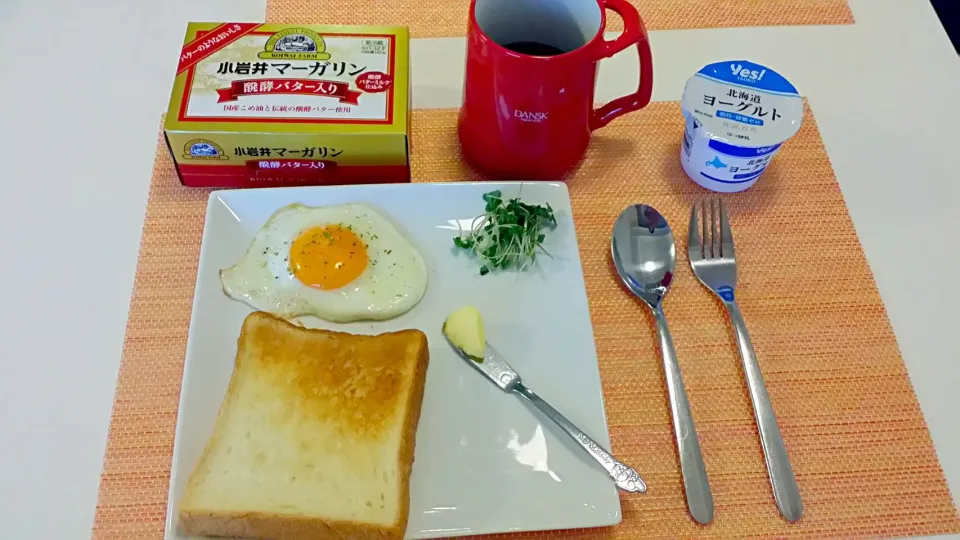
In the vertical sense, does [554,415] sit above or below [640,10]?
below

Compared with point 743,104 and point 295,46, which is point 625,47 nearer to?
point 743,104

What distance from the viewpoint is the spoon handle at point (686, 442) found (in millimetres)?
1114

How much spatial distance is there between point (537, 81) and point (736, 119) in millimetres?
420

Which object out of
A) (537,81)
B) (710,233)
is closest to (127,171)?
(537,81)

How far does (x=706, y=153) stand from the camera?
1417mm

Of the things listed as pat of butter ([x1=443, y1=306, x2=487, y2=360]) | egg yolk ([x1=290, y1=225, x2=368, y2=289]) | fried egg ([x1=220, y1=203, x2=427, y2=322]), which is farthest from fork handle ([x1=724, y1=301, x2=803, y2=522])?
egg yolk ([x1=290, y1=225, x2=368, y2=289])

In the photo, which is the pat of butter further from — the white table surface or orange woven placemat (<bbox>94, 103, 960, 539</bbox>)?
the white table surface

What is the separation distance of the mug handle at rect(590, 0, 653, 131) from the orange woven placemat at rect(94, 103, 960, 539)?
0.13m

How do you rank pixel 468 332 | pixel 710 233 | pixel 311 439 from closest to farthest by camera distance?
pixel 311 439 < pixel 468 332 < pixel 710 233

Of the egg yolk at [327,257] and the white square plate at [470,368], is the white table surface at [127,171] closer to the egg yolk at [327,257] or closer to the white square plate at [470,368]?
the white square plate at [470,368]

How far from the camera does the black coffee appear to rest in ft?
4.41

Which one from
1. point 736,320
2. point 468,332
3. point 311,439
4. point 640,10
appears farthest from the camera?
point 640,10

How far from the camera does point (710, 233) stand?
1398 millimetres

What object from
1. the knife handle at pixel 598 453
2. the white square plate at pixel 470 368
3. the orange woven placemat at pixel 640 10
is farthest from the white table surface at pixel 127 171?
the knife handle at pixel 598 453
